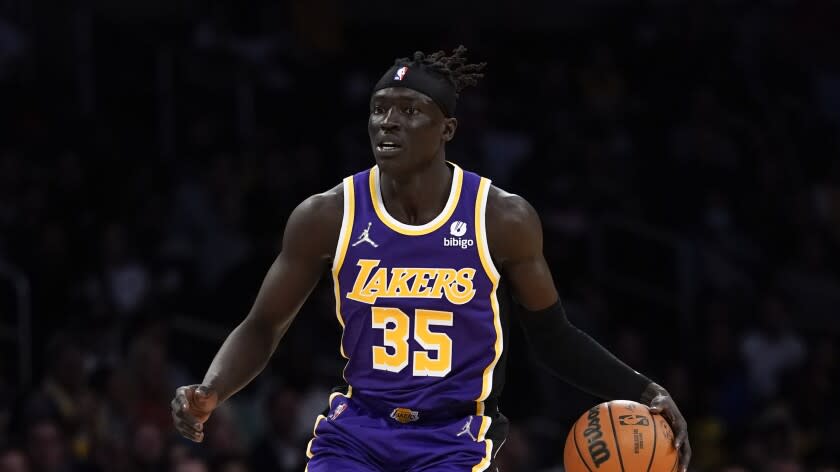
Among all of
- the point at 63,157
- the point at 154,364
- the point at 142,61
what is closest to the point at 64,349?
the point at 154,364

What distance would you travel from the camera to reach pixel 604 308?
1140cm

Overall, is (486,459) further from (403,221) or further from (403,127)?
(403,127)

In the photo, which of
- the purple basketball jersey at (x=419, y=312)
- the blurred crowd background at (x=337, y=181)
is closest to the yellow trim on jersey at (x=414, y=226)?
the purple basketball jersey at (x=419, y=312)

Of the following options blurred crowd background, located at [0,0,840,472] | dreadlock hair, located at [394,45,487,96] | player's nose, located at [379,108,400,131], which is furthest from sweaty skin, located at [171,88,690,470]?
blurred crowd background, located at [0,0,840,472]

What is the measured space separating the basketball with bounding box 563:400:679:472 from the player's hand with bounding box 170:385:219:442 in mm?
1359

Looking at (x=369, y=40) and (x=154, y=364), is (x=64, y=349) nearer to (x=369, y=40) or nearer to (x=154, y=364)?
(x=154, y=364)

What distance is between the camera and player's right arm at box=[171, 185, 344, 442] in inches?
211

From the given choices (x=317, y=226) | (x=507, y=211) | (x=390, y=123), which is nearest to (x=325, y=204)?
(x=317, y=226)

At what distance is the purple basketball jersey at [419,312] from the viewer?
521cm

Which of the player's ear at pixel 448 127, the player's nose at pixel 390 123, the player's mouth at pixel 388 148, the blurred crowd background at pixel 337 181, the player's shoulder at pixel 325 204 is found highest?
the player's nose at pixel 390 123

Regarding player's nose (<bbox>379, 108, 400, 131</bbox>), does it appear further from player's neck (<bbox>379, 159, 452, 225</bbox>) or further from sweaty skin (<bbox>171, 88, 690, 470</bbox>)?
player's neck (<bbox>379, 159, 452, 225</bbox>)

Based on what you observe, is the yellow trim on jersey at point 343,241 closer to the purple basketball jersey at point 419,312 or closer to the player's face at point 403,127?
the purple basketball jersey at point 419,312

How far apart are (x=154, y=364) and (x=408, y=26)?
733 centimetres

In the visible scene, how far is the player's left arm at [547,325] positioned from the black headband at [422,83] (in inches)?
15.3
